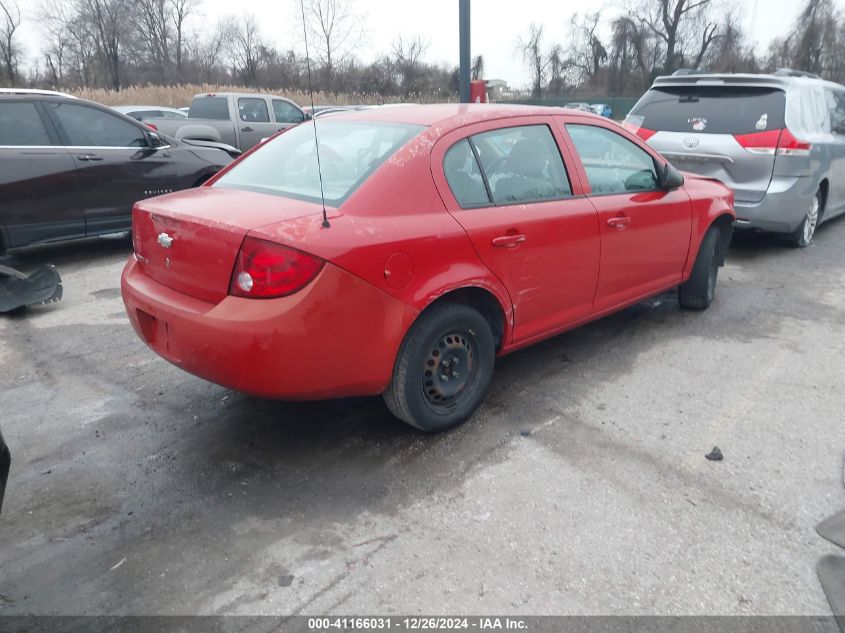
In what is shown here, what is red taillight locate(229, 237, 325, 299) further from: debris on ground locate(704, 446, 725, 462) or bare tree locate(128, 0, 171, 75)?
bare tree locate(128, 0, 171, 75)

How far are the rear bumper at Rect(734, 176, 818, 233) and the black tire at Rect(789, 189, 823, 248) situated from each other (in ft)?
1.38

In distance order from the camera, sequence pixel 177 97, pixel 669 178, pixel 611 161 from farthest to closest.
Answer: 1. pixel 177 97
2. pixel 669 178
3. pixel 611 161

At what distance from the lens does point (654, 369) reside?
4559 mm

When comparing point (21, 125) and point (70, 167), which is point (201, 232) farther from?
point (21, 125)

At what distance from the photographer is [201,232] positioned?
10.3 feet

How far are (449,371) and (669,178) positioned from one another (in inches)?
90.4

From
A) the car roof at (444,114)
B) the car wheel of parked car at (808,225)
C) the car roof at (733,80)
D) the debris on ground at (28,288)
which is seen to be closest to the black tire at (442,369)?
the car roof at (444,114)

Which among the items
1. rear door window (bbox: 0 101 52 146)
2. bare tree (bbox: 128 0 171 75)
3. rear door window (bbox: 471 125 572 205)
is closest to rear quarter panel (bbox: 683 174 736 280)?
rear door window (bbox: 471 125 572 205)

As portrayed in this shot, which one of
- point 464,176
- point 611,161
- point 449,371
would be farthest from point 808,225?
point 449,371

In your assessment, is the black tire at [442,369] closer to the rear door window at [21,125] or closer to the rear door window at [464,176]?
the rear door window at [464,176]

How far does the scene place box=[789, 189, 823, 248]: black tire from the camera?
770 cm

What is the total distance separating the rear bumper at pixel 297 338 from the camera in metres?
2.93

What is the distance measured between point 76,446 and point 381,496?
164cm

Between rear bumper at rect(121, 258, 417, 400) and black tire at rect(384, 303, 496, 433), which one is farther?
black tire at rect(384, 303, 496, 433)
